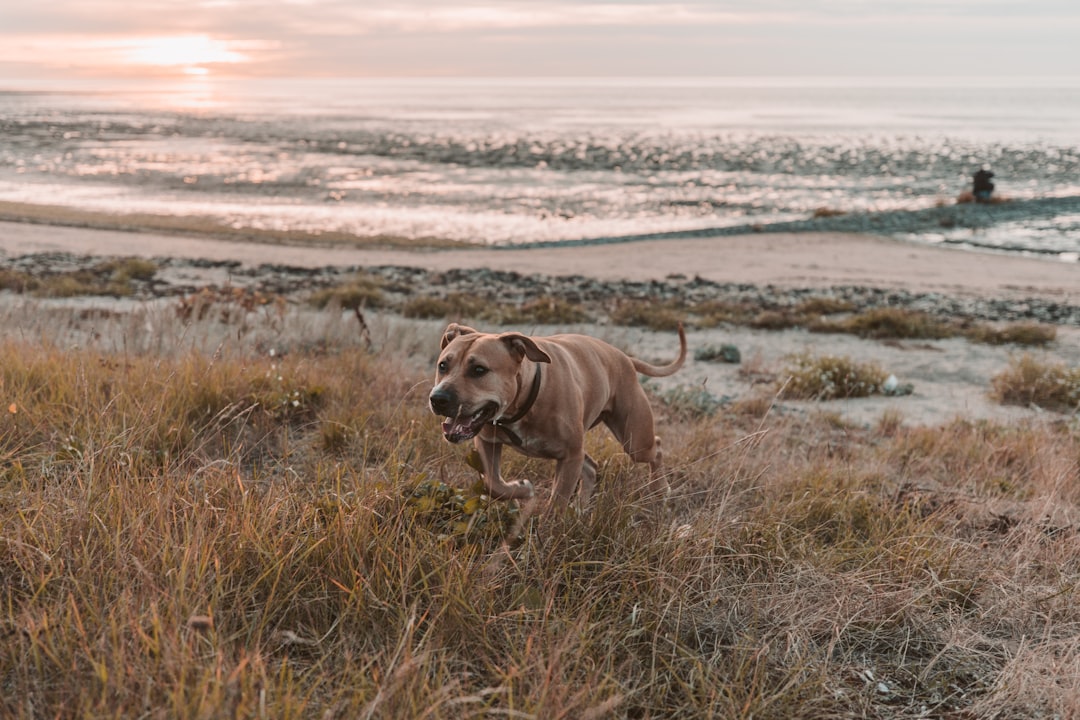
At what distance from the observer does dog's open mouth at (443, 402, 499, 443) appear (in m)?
3.86

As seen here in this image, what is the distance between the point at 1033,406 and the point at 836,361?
190 centimetres

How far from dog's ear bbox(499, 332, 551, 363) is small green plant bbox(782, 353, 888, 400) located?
18.3 ft

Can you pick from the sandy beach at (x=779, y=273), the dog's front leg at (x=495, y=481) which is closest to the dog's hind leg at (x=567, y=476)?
the dog's front leg at (x=495, y=481)

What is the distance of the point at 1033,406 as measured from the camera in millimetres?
8766

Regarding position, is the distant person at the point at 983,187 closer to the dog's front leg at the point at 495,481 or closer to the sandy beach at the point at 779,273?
the sandy beach at the point at 779,273

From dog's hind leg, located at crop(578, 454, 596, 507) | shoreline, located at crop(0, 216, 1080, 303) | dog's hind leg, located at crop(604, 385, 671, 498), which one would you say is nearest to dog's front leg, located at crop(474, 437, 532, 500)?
dog's hind leg, located at crop(578, 454, 596, 507)

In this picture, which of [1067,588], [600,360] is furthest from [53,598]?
[1067,588]

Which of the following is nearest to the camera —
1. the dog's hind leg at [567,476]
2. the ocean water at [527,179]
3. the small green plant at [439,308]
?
the dog's hind leg at [567,476]

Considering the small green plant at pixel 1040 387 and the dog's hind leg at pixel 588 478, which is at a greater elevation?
the dog's hind leg at pixel 588 478

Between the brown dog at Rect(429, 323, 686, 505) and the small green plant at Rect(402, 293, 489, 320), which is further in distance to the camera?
the small green plant at Rect(402, 293, 489, 320)

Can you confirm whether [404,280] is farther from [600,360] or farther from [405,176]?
[405,176]

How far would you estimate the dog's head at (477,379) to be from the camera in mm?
3828

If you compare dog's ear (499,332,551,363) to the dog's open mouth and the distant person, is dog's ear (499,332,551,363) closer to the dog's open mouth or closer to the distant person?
the dog's open mouth

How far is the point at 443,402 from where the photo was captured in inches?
149
